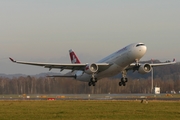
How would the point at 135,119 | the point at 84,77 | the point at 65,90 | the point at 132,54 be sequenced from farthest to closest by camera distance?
the point at 65,90
the point at 84,77
the point at 132,54
the point at 135,119

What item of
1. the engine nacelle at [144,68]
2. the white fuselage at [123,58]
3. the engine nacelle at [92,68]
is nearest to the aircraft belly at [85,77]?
the white fuselage at [123,58]

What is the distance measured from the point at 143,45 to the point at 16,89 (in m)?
68.8

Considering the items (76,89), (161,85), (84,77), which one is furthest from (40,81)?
(84,77)

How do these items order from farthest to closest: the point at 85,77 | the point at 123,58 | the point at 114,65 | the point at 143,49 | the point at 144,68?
the point at 85,77 → the point at 144,68 → the point at 114,65 → the point at 123,58 → the point at 143,49

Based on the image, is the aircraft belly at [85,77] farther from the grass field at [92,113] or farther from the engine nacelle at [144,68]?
the grass field at [92,113]

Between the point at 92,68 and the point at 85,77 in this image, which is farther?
the point at 85,77

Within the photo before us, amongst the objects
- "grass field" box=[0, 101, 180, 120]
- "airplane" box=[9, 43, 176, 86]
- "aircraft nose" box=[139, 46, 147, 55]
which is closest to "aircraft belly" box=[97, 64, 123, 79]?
"airplane" box=[9, 43, 176, 86]

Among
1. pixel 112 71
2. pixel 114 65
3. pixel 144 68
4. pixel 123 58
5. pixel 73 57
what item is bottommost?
pixel 112 71

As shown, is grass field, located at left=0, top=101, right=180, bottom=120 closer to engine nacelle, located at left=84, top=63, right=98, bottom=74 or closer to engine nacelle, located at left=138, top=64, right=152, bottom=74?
engine nacelle, located at left=138, top=64, right=152, bottom=74

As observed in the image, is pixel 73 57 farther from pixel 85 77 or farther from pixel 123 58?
pixel 123 58

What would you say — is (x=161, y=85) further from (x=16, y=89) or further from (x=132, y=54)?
(x=132, y=54)

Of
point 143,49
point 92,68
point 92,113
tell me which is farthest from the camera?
point 92,68

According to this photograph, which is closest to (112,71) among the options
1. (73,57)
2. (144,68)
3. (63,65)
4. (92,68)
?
(92,68)

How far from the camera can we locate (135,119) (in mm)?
28406
